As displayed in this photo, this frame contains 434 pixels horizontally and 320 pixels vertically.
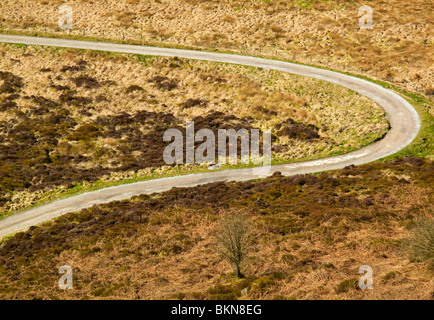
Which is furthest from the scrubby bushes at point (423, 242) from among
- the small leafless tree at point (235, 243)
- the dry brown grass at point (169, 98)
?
the dry brown grass at point (169, 98)

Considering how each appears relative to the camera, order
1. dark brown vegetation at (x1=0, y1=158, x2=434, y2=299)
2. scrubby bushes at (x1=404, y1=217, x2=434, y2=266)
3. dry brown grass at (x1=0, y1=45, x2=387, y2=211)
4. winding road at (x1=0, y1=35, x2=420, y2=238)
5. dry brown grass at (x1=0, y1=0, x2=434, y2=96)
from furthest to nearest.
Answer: dry brown grass at (x1=0, y1=0, x2=434, y2=96) < dry brown grass at (x1=0, y1=45, x2=387, y2=211) < winding road at (x1=0, y1=35, x2=420, y2=238) < dark brown vegetation at (x1=0, y1=158, x2=434, y2=299) < scrubby bushes at (x1=404, y1=217, x2=434, y2=266)

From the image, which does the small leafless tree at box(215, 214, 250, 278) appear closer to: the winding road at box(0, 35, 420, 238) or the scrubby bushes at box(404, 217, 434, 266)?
the scrubby bushes at box(404, 217, 434, 266)

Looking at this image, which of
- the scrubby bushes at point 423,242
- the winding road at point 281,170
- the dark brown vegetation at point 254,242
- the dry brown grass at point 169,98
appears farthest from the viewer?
the dry brown grass at point 169,98

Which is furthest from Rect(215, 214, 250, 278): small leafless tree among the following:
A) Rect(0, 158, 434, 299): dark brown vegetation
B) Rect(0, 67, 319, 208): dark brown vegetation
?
Rect(0, 67, 319, 208): dark brown vegetation

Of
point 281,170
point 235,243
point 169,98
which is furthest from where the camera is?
point 169,98

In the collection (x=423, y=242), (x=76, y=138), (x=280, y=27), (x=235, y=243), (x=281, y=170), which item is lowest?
(x=235, y=243)

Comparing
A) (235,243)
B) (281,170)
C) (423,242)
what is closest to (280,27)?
(281,170)

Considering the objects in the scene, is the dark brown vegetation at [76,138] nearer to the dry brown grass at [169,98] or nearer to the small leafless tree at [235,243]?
the dry brown grass at [169,98]

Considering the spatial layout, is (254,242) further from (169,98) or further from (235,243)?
(169,98)

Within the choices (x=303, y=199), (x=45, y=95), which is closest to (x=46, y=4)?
(x=45, y=95)
